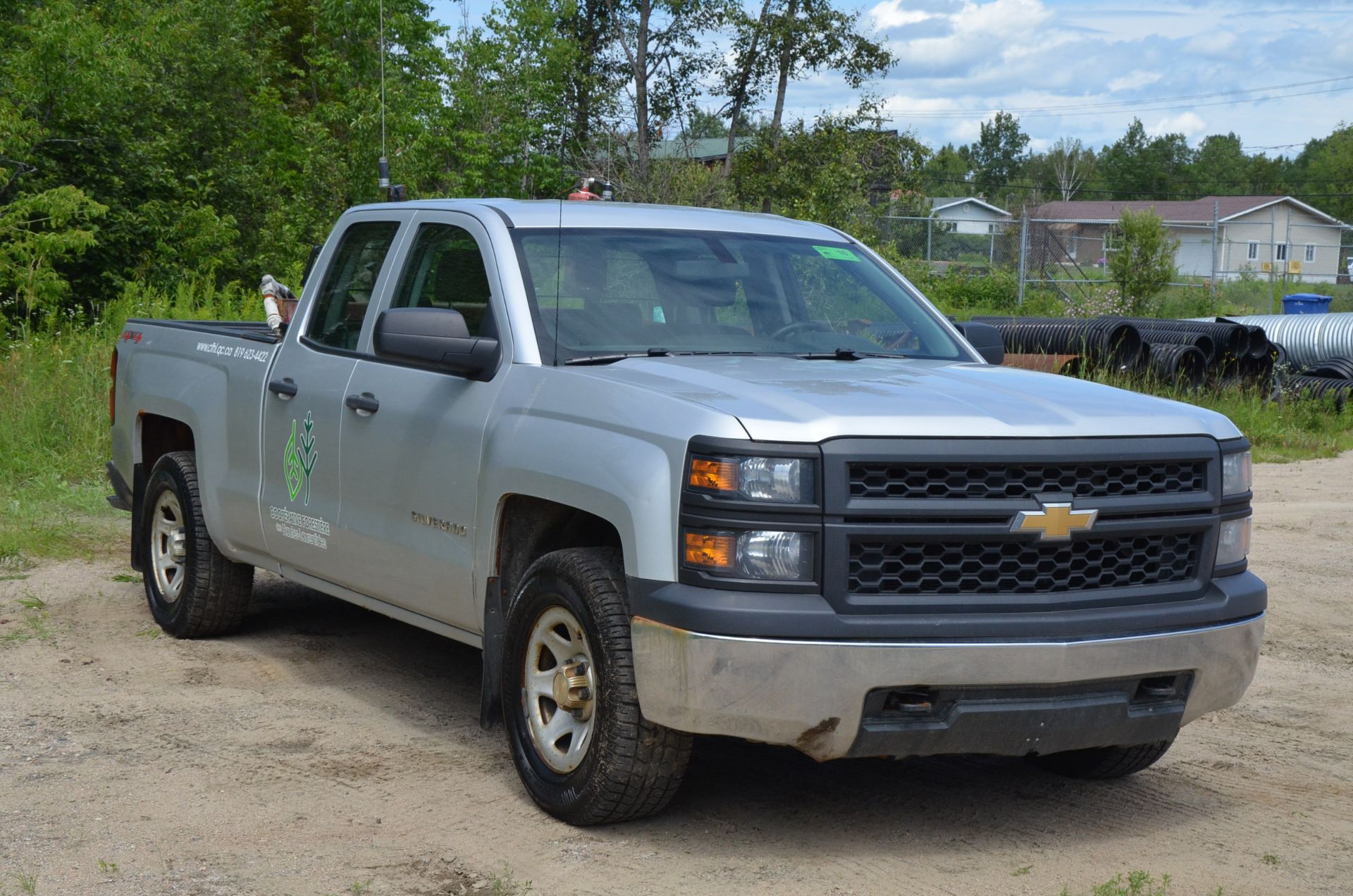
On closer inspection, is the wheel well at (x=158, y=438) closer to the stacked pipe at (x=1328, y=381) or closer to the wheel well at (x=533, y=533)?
the wheel well at (x=533, y=533)

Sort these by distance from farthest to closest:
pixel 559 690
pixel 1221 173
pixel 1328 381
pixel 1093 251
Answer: pixel 1221 173, pixel 1093 251, pixel 1328 381, pixel 559 690

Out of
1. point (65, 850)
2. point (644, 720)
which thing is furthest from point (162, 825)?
point (644, 720)

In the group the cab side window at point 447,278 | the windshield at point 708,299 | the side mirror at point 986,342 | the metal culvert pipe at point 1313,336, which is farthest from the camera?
the metal culvert pipe at point 1313,336

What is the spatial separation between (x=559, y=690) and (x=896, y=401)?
4.26 ft

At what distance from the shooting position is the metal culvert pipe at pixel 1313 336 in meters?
20.2

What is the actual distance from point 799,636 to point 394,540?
1.97m

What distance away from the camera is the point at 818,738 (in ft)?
13.2

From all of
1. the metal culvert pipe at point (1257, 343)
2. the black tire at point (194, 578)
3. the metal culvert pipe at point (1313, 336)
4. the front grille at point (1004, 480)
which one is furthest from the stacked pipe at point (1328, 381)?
the front grille at point (1004, 480)

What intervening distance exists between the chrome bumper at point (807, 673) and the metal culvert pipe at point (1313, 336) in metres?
17.2

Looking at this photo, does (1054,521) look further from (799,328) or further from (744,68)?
(744,68)

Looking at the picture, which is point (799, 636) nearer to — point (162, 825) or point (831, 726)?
point (831, 726)

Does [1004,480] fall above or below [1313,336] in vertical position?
above

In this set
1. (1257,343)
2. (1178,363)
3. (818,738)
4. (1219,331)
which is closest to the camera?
(818,738)

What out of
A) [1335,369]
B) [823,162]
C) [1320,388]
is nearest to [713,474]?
[1320,388]
